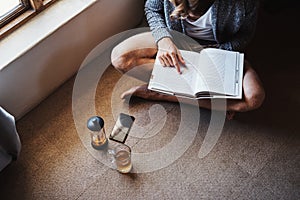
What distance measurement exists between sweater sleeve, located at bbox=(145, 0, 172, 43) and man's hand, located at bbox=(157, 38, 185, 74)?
0.12ft

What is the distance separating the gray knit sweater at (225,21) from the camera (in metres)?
1.46

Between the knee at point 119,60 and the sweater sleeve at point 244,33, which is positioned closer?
the sweater sleeve at point 244,33

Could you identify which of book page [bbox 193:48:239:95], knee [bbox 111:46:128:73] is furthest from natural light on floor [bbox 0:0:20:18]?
book page [bbox 193:48:239:95]

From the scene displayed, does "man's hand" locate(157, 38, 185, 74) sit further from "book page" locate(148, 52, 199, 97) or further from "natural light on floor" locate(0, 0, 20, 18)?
"natural light on floor" locate(0, 0, 20, 18)

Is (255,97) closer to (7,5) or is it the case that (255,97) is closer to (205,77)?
(205,77)

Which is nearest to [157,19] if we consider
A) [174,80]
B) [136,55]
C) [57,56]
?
→ [136,55]

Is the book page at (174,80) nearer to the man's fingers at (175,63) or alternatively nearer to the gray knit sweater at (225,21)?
the man's fingers at (175,63)

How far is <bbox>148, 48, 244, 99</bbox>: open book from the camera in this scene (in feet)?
4.85

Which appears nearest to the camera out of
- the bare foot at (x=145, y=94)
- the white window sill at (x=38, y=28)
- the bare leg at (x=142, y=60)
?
the white window sill at (x=38, y=28)

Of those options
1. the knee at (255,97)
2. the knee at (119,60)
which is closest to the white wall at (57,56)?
the knee at (119,60)

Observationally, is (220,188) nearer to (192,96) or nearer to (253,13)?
(192,96)

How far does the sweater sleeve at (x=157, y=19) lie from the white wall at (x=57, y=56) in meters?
0.19

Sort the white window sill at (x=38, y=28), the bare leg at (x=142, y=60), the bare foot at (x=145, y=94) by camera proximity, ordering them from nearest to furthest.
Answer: the white window sill at (x=38, y=28) → the bare leg at (x=142, y=60) → the bare foot at (x=145, y=94)

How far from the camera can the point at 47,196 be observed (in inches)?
58.8
